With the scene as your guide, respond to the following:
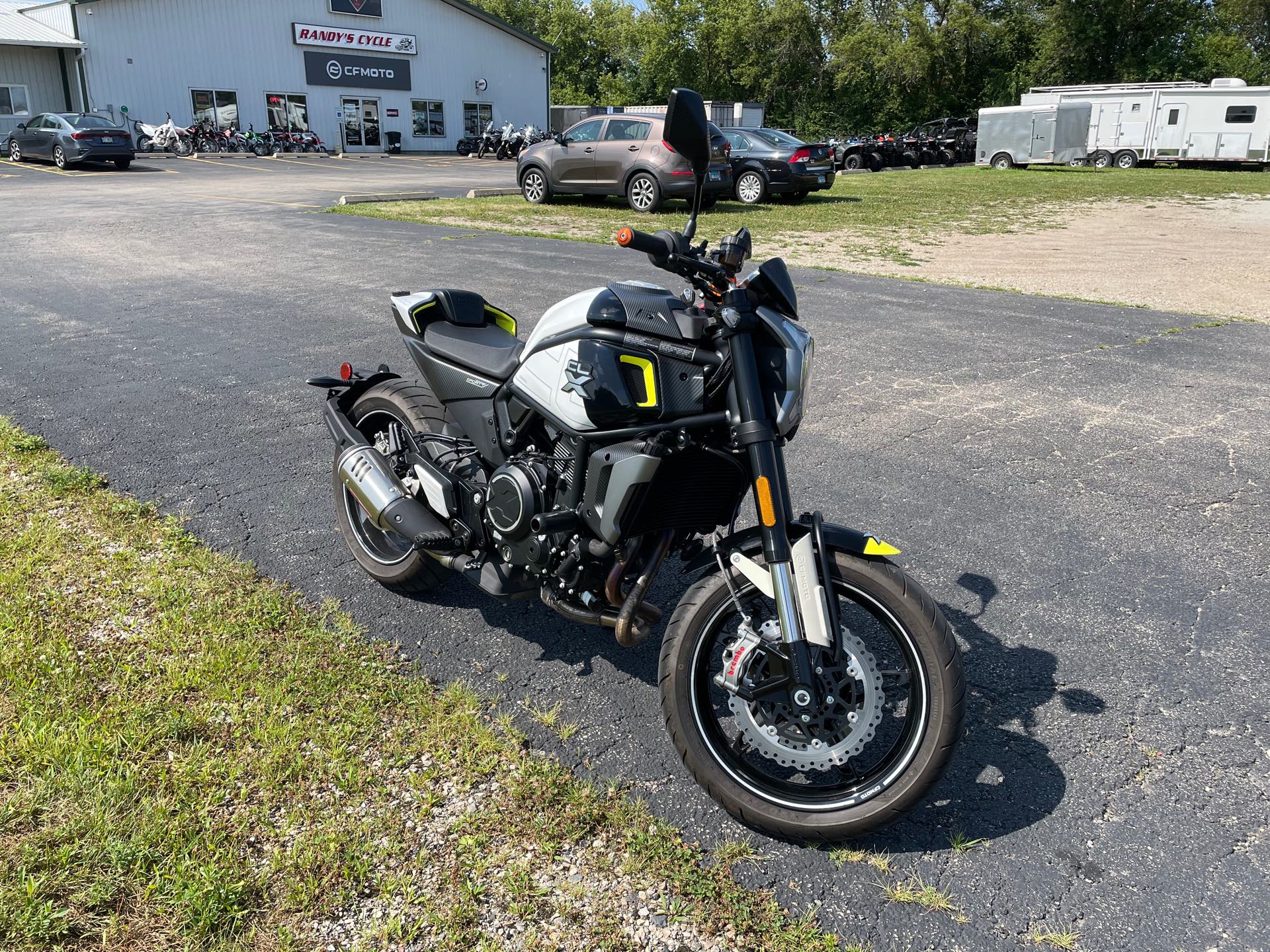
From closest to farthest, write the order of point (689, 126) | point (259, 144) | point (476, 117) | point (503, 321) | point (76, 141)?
1. point (689, 126)
2. point (503, 321)
3. point (76, 141)
4. point (259, 144)
5. point (476, 117)

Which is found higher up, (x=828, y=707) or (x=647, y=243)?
(x=647, y=243)

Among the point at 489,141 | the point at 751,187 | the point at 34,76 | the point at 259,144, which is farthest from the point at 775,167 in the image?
the point at 34,76

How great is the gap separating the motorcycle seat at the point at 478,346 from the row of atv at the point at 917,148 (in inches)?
1373

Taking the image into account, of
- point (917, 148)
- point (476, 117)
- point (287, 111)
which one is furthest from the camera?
point (476, 117)

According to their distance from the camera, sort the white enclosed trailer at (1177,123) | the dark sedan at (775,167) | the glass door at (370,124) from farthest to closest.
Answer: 1. the glass door at (370,124)
2. the white enclosed trailer at (1177,123)
3. the dark sedan at (775,167)

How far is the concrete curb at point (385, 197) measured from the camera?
17859 millimetres

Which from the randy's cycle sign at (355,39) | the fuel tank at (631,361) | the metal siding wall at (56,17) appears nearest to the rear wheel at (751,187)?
the fuel tank at (631,361)

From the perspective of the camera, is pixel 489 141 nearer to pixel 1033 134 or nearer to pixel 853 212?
pixel 1033 134

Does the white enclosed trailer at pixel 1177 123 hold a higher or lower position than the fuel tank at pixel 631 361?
higher

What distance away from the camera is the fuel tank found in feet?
8.54

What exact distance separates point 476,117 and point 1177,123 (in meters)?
31.3

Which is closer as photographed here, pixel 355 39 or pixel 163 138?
pixel 163 138

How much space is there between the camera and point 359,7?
42.1 metres

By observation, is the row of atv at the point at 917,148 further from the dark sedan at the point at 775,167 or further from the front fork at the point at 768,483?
the front fork at the point at 768,483
